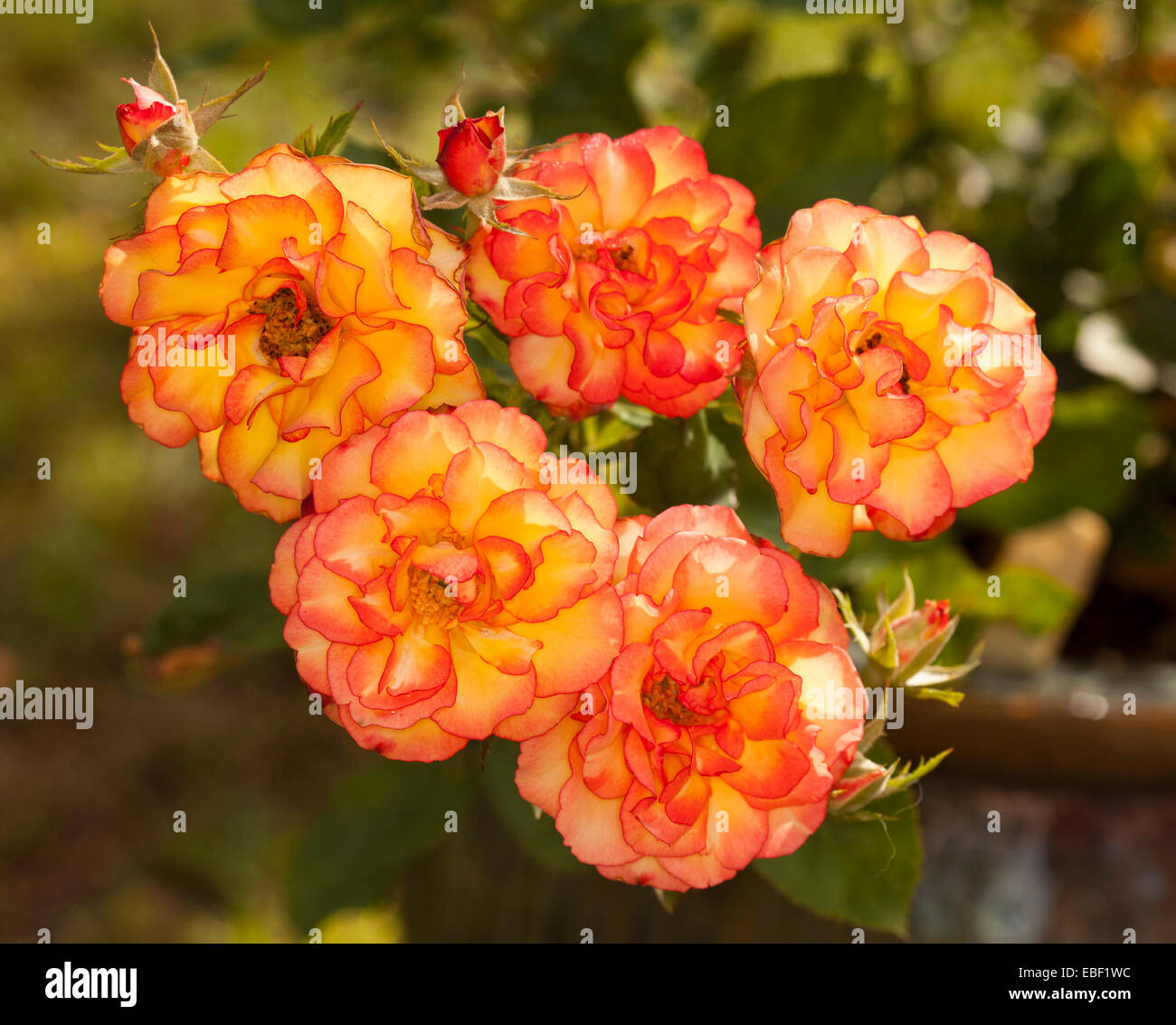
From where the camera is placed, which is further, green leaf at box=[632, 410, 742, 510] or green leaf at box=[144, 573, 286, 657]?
green leaf at box=[144, 573, 286, 657]

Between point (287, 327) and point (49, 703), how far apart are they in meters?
1.20

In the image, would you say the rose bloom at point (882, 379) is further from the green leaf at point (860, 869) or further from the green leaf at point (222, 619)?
the green leaf at point (222, 619)

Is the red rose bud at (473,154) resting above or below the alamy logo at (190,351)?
above

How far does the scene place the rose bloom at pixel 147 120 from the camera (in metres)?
0.36

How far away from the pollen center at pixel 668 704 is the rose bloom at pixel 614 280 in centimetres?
10

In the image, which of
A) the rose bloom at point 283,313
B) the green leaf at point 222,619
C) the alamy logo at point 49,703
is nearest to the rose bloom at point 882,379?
the rose bloom at point 283,313

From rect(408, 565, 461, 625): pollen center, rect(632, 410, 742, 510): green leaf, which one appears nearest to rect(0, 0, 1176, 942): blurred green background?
rect(632, 410, 742, 510): green leaf

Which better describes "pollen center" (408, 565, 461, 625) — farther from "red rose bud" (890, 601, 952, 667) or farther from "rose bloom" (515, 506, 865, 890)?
"red rose bud" (890, 601, 952, 667)

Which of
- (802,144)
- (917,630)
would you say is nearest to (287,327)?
(917,630)

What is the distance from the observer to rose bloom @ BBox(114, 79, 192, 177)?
0.36 metres

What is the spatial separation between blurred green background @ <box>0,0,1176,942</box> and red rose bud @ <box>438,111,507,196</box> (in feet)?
0.17

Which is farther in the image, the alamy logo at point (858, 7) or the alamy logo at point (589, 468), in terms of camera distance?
the alamy logo at point (858, 7)
